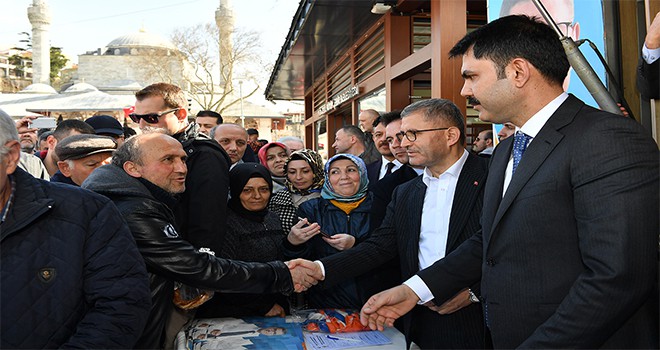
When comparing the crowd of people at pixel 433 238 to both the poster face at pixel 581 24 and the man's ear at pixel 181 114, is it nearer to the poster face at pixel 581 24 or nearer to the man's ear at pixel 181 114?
the man's ear at pixel 181 114

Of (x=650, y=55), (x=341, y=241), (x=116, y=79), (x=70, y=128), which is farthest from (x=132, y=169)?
(x=116, y=79)

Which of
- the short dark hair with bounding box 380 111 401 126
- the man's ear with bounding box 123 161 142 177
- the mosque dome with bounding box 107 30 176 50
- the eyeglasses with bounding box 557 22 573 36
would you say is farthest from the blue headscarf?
the mosque dome with bounding box 107 30 176 50

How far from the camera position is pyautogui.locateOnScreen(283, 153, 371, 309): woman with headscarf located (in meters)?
3.15

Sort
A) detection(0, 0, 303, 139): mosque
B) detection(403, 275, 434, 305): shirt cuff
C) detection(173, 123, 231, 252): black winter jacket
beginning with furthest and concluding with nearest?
detection(0, 0, 303, 139): mosque
detection(173, 123, 231, 252): black winter jacket
detection(403, 275, 434, 305): shirt cuff

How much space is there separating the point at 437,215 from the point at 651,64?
1.24 m

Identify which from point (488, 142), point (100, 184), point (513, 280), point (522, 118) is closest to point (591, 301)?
point (513, 280)

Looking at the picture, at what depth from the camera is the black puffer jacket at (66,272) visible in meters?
1.67

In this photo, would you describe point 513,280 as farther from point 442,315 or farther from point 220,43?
point 220,43

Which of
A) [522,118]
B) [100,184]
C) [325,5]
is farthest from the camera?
[325,5]

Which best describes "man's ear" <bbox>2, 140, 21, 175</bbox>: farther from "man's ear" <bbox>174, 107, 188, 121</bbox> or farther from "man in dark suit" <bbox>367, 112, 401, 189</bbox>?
"man in dark suit" <bbox>367, 112, 401, 189</bbox>

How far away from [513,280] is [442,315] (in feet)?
3.41

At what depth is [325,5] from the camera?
7.53 metres

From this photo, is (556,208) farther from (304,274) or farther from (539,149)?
(304,274)

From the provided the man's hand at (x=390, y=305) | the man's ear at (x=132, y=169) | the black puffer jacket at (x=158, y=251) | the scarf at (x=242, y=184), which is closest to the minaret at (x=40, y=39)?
the scarf at (x=242, y=184)
